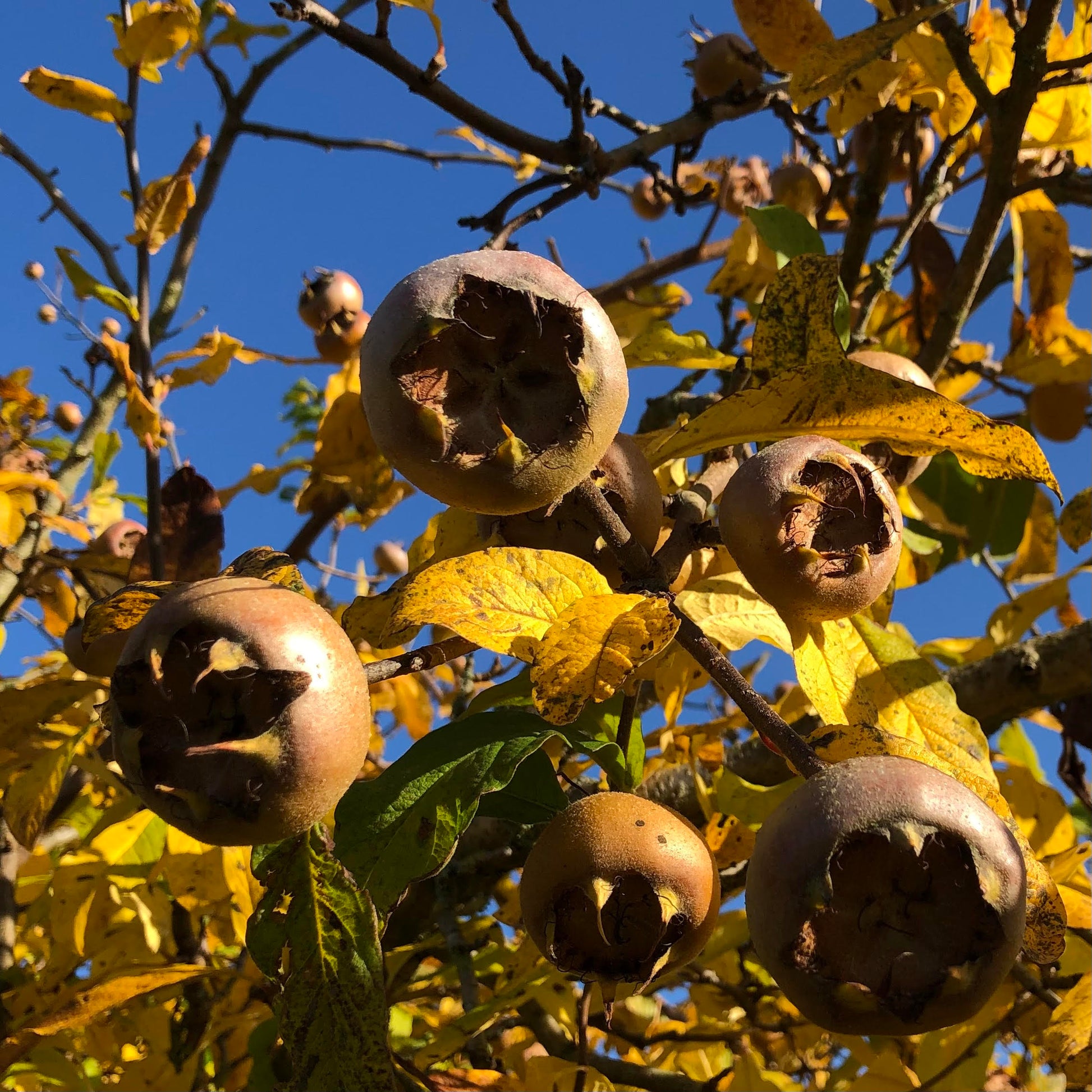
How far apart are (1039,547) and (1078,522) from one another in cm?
80

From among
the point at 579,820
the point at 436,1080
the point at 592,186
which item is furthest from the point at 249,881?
the point at 592,186

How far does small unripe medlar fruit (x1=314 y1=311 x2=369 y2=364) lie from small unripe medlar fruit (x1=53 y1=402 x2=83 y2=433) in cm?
342

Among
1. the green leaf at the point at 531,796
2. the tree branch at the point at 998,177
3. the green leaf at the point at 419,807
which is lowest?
the green leaf at the point at 419,807

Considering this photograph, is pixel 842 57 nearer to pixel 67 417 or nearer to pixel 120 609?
pixel 120 609

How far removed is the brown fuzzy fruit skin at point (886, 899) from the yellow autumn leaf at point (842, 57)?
1.17 meters

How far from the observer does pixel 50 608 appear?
10.6 ft

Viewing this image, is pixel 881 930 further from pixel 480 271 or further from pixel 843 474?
pixel 480 271

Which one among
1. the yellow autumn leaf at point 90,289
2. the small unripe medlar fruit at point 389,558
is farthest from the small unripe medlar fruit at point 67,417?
the yellow autumn leaf at point 90,289

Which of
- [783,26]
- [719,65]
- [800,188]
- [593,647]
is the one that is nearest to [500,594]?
[593,647]

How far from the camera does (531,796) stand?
1557 mm

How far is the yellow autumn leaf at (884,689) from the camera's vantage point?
1294 mm

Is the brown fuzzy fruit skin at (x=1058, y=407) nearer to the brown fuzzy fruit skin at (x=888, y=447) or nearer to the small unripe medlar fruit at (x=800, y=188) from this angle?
the brown fuzzy fruit skin at (x=888, y=447)

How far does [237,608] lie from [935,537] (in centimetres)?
199

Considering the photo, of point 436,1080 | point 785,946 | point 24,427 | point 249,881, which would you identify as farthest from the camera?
point 24,427
